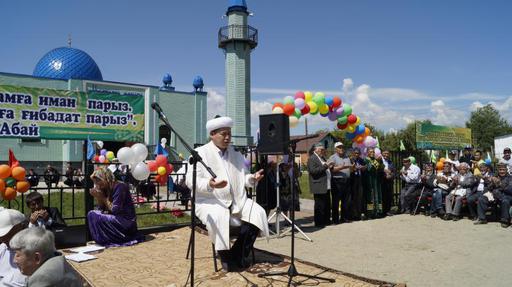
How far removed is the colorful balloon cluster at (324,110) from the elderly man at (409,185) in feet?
5.38

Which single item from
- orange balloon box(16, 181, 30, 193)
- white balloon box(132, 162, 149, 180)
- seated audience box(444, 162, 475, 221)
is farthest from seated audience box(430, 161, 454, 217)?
orange balloon box(16, 181, 30, 193)

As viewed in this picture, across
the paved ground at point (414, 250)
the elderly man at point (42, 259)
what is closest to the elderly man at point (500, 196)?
the paved ground at point (414, 250)

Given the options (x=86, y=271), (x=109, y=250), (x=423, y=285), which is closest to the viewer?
(x=423, y=285)

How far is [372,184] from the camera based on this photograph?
33.3ft

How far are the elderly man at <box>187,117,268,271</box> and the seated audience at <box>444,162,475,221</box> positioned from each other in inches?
248

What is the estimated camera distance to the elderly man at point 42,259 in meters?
2.45

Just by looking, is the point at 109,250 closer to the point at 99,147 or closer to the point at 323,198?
the point at 323,198

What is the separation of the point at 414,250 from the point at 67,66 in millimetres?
26389

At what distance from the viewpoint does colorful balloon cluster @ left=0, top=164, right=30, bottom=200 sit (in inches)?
239

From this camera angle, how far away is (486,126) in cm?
5153

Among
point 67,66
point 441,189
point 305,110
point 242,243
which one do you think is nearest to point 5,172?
point 242,243

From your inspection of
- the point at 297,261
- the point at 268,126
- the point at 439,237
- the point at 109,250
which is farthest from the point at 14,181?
the point at 439,237

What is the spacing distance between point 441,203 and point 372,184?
175cm

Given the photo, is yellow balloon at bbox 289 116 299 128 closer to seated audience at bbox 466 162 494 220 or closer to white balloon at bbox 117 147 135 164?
white balloon at bbox 117 147 135 164
